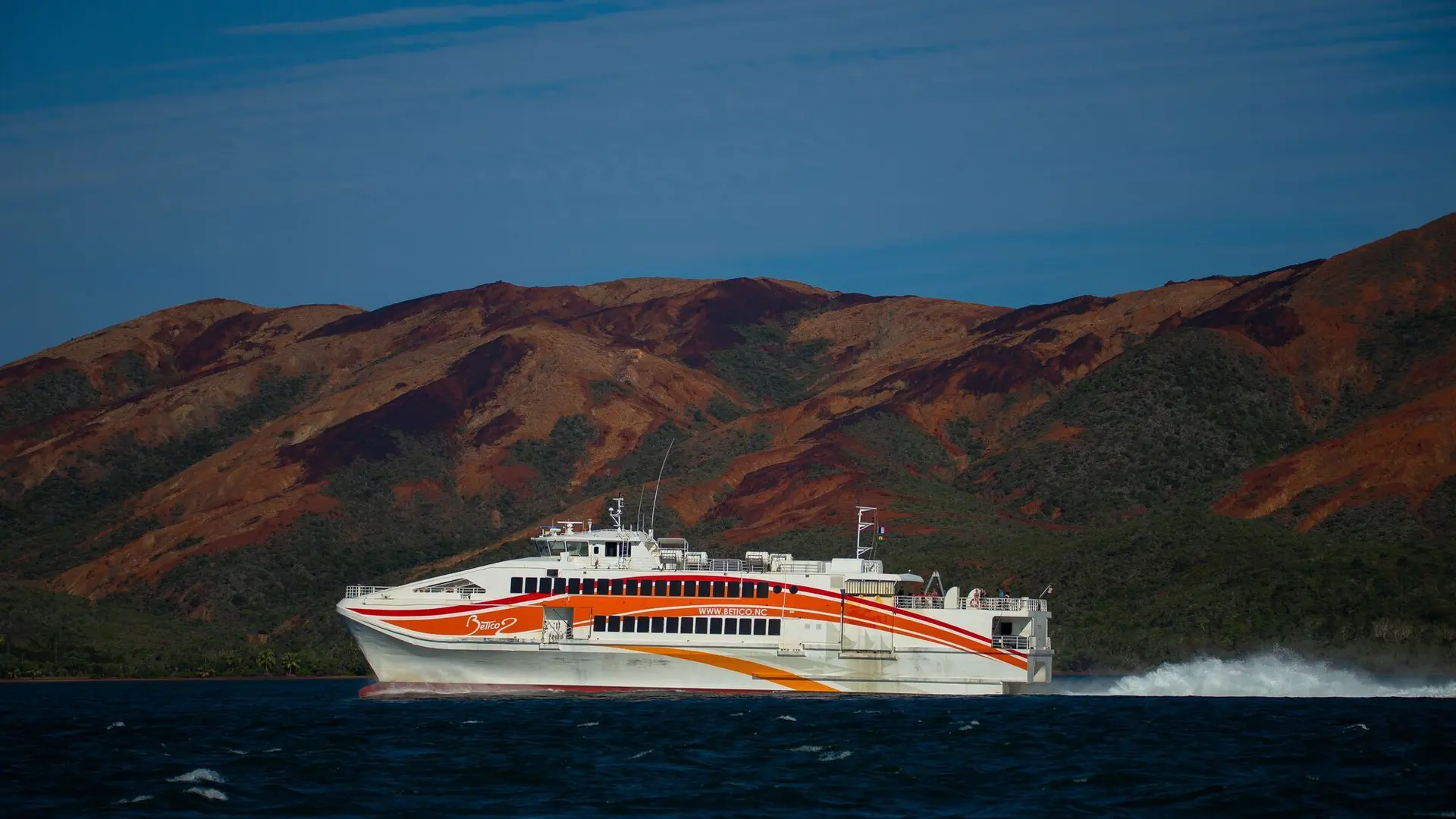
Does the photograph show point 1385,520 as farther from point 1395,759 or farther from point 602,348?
point 602,348

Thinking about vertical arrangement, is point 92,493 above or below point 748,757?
above

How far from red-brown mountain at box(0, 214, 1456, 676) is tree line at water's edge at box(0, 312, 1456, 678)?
1.40 feet

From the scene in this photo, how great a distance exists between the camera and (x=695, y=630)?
56156mm

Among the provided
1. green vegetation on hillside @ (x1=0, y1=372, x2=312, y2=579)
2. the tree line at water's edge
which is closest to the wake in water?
the tree line at water's edge

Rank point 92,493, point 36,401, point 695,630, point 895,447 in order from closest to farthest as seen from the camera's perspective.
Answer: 1. point 695,630
2. point 895,447
3. point 92,493
4. point 36,401

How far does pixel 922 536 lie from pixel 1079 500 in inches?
816

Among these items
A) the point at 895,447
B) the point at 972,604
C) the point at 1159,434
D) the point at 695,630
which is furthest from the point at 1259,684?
the point at 895,447

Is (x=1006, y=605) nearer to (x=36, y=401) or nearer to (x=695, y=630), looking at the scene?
(x=695, y=630)

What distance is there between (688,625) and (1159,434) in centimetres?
8510

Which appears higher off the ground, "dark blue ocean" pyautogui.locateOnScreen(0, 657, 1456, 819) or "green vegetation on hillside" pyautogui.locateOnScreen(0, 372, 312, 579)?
"green vegetation on hillside" pyautogui.locateOnScreen(0, 372, 312, 579)

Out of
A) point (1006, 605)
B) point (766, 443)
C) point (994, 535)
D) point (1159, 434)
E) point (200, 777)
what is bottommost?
point (200, 777)

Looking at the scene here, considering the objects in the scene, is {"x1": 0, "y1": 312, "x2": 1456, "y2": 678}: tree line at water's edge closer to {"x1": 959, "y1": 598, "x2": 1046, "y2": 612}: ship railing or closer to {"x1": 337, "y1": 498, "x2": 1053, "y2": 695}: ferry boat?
{"x1": 959, "y1": 598, "x2": 1046, "y2": 612}: ship railing

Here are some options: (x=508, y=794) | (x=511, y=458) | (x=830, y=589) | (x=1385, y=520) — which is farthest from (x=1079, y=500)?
(x=508, y=794)

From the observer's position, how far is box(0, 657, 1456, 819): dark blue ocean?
33312mm
